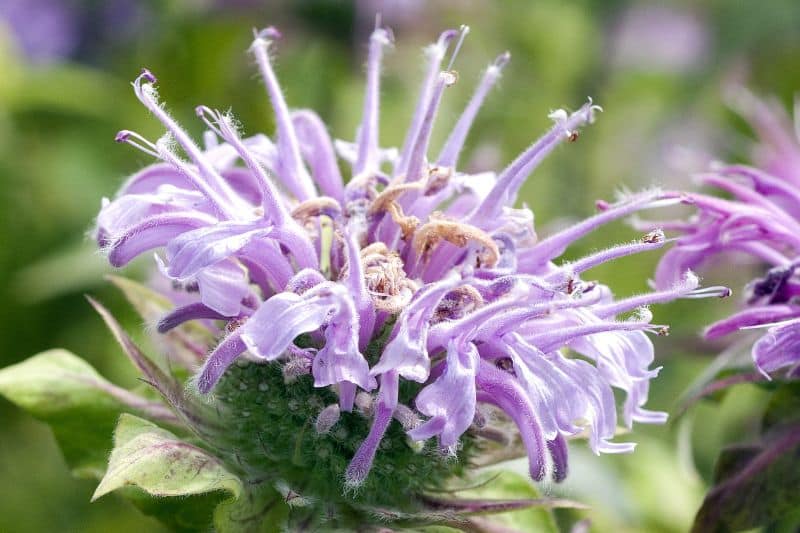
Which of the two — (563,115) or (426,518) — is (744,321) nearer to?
(563,115)

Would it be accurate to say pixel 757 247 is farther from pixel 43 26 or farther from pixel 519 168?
pixel 43 26

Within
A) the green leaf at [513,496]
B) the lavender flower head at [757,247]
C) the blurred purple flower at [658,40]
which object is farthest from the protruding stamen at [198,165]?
the blurred purple flower at [658,40]

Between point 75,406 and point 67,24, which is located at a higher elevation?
point 67,24

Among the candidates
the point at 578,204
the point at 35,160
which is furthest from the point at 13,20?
the point at 578,204

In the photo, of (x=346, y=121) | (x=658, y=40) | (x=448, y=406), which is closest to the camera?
(x=448, y=406)

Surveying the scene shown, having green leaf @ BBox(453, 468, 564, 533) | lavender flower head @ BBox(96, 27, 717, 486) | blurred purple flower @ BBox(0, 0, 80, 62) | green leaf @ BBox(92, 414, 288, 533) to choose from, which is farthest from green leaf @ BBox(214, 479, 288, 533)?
blurred purple flower @ BBox(0, 0, 80, 62)

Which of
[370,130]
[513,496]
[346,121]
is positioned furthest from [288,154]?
[346,121]

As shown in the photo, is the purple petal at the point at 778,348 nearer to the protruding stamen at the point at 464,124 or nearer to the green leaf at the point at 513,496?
the green leaf at the point at 513,496
